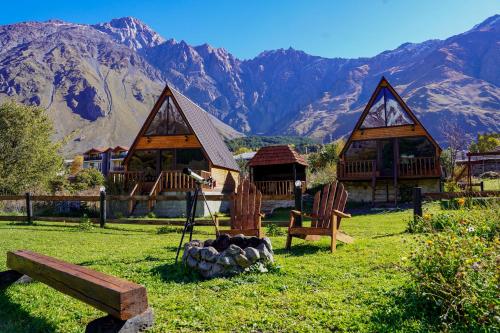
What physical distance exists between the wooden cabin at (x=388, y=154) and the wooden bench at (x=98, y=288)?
18.8 metres

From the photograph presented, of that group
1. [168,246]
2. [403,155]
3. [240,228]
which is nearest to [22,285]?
[168,246]

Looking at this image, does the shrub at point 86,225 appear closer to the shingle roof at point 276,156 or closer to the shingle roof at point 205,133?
the shingle roof at point 205,133

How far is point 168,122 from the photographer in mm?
22391

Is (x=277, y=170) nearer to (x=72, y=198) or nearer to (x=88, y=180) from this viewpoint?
(x=72, y=198)

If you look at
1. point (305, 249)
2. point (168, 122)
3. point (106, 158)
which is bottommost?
point (305, 249)

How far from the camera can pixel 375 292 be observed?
4.52 m

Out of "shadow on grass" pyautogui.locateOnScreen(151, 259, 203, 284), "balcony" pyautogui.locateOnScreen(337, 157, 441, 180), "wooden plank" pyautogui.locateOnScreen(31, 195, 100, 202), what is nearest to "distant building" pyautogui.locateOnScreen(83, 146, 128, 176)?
"balcony" pyautogui.locateOnScreen(337, 157, 441, 180)

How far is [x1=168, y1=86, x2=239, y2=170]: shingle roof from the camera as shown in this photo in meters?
22.1

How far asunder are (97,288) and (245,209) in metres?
5.17

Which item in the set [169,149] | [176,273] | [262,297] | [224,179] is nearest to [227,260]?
[176,273]

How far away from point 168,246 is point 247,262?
11.4 feet

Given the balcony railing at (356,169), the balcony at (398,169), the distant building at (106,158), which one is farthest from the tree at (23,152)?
the distant building at (106,158)

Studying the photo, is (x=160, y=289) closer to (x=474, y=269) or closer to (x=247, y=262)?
(x=247, y=262)

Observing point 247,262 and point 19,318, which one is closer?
point 19,318
